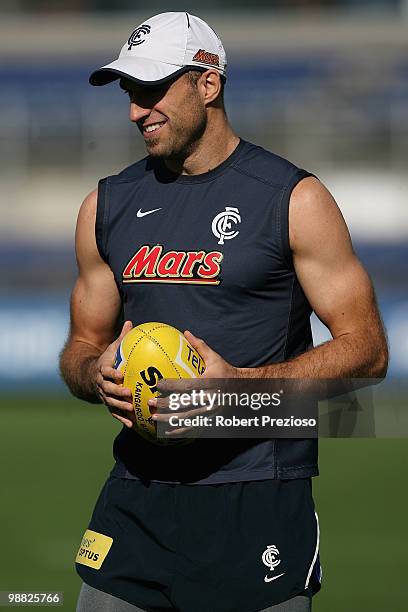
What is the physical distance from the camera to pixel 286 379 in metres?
3.66

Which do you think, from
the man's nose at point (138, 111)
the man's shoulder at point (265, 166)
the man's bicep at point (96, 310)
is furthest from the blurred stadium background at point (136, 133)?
the man's nose at point (138, 111)

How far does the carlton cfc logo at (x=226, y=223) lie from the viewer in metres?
3.81

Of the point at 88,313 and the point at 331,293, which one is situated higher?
the point at 331,293

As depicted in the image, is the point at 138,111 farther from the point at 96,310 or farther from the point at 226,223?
the point at 96,310

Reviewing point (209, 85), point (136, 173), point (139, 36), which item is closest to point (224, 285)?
point (136, 173)

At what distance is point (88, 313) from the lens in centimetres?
425

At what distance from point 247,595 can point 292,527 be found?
248 millimetres

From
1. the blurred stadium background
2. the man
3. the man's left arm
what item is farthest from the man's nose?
the blurred stadium background

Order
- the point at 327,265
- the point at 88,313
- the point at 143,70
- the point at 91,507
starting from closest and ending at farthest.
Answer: the point at 327,265 < the point at 143,70 < the point at 88,313 < the point at 91,507

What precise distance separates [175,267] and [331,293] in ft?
1.62

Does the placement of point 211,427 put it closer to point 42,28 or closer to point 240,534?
point 240,534

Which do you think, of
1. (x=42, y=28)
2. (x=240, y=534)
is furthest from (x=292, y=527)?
(x=42, y=28)

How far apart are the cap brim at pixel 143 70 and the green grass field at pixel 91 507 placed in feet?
11.0

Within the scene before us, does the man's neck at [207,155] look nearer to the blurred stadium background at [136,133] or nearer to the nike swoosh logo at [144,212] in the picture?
the nike swoosh logo at [144,212]
